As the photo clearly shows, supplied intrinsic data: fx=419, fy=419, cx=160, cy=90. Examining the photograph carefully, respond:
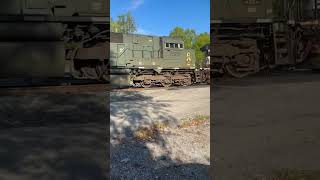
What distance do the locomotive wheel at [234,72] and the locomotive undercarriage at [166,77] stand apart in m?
Answer: 7.36

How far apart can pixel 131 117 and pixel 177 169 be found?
15.9 feet

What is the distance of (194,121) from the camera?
27.5 feet

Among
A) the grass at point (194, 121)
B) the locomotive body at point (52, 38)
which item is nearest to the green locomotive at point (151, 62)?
the locomotive body at point (52, 38)

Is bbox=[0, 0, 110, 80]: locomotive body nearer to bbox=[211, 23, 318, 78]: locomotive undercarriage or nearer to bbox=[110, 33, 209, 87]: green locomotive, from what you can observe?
bbox=[211, 23, 318, 78]: locomotive undercarriage

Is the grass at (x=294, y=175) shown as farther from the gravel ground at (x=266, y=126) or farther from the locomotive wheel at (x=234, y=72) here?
the locomotive wheel at (x=234, y=72)

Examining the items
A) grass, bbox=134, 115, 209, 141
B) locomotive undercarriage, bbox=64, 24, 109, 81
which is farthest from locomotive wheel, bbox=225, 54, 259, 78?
locomotive undercarriage, bbox=64, 24, 109, 81

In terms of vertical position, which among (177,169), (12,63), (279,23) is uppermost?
(279,23)

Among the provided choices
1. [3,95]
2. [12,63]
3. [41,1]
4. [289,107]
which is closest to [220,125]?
[289,107]

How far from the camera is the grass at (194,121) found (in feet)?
26.5

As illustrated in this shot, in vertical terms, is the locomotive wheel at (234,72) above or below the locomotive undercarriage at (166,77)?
above

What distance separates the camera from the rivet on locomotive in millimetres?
8508

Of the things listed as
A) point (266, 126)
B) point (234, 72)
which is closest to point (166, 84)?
point (234, 72)

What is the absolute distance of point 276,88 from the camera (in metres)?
11.5

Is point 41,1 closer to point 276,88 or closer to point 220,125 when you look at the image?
point 220,125
